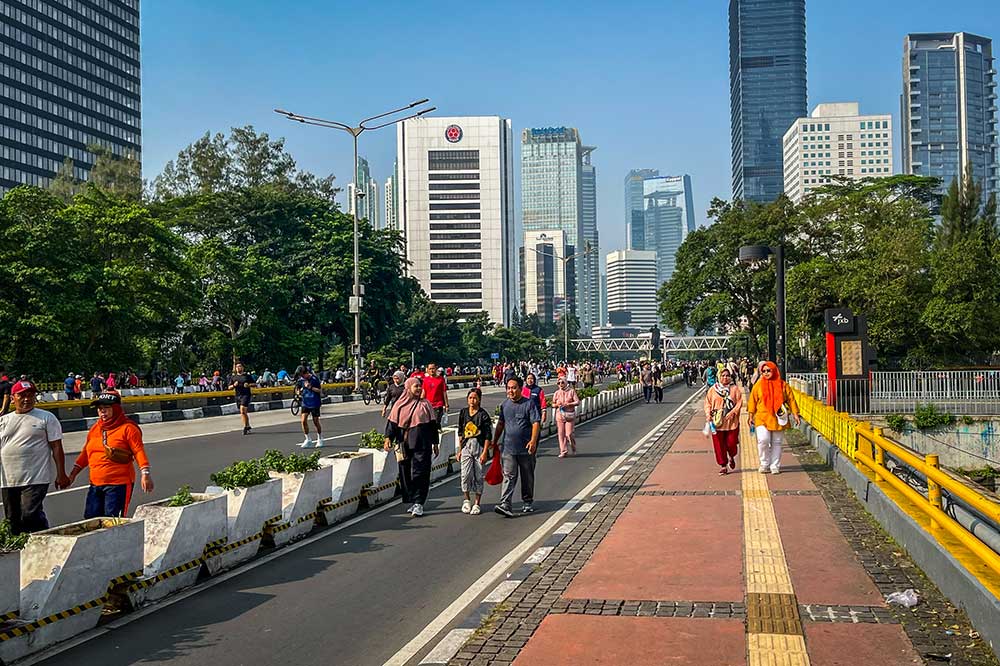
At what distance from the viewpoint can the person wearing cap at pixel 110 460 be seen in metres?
8.61

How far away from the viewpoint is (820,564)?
28.1ft

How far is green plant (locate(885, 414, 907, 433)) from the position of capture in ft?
107

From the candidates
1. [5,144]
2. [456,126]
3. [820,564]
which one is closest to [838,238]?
[820,564]

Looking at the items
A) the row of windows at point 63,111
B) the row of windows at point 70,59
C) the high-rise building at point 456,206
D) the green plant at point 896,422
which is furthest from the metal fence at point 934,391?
the high-rise building at point 456,206

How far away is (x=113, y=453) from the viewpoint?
861 cm

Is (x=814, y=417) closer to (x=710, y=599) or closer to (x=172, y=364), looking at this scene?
(x=710, y=599)

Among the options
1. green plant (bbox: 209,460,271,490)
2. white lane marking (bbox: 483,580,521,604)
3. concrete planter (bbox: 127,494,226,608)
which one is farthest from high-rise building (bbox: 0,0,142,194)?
white lane marking (bbox: 483,580,521,604)

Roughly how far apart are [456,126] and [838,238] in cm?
13815

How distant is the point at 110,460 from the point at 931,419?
103 ft

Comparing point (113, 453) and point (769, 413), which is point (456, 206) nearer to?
point (769, 413)

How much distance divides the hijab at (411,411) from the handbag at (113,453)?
3.67 m

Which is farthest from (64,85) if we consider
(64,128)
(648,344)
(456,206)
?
(648,344)

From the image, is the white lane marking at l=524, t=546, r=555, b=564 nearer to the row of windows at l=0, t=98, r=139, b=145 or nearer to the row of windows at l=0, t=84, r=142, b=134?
the row of windows at l=0, t=98, r=139, b=145

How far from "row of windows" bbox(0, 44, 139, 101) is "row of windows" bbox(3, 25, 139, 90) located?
0.44 feet
